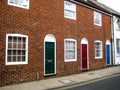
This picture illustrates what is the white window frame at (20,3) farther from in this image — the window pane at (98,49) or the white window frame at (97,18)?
the window pane at (98,49)

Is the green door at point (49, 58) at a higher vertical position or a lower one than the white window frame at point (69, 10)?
lower

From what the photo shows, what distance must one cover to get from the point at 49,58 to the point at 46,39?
1366 mm

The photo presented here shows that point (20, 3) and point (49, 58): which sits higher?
point (20, 3)

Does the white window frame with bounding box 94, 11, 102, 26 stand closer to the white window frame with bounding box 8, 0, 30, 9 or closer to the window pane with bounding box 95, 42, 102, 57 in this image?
the window pane with bounding box 95, 42, 102, 57

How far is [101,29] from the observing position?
2031 centimetres

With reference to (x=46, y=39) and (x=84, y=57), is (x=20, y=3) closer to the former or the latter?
(x=46, y=39)

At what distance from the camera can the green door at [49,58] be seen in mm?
13373

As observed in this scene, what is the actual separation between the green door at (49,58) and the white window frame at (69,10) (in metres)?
3.14

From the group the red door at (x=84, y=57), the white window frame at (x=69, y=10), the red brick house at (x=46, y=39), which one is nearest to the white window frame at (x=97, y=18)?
the red brick house at (x=46, y=39)

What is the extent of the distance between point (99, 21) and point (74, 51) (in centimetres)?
582

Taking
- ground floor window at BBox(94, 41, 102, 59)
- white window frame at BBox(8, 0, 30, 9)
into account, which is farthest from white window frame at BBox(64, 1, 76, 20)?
ground floor window at BBox(94, 41, 102, 59)

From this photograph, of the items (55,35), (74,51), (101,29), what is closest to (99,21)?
(101,29)

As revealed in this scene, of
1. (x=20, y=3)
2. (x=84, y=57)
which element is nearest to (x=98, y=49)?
(x=84, y=57)

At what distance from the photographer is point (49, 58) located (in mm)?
13586
